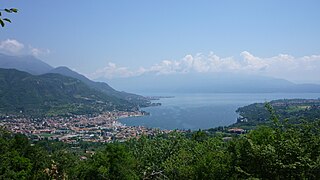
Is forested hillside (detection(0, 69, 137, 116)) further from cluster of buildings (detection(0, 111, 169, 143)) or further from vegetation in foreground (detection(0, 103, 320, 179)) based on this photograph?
vegetation in foreground (detection(0, 103, 320, 179))

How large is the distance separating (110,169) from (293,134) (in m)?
9.12

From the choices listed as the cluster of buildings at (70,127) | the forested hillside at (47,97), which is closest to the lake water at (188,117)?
the cluster of buildings at (70,127)

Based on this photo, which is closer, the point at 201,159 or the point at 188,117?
the point at 201,159

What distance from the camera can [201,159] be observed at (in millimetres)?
8977

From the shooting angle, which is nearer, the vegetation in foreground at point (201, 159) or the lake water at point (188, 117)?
the vegetation in foreground at point (201, 159)

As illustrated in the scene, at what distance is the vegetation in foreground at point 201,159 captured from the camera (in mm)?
4754

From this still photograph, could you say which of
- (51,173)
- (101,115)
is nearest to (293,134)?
(51,173)

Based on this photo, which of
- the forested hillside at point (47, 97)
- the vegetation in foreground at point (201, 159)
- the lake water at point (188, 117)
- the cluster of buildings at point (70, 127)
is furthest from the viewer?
the forested hillside at point (47, 97)

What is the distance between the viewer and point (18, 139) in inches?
735

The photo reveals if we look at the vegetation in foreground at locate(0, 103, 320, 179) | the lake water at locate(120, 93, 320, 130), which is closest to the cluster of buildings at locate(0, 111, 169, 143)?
the lake water at locate(120, 93, 320, 130)

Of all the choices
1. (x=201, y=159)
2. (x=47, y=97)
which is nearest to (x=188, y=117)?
(x=47, y=97)

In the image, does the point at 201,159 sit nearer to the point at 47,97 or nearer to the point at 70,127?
the point at 70,127

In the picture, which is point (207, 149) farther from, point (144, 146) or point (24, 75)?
point (24, 75)

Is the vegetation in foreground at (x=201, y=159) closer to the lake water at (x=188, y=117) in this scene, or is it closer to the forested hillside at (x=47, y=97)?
the lake water at (x=188, y=117)
